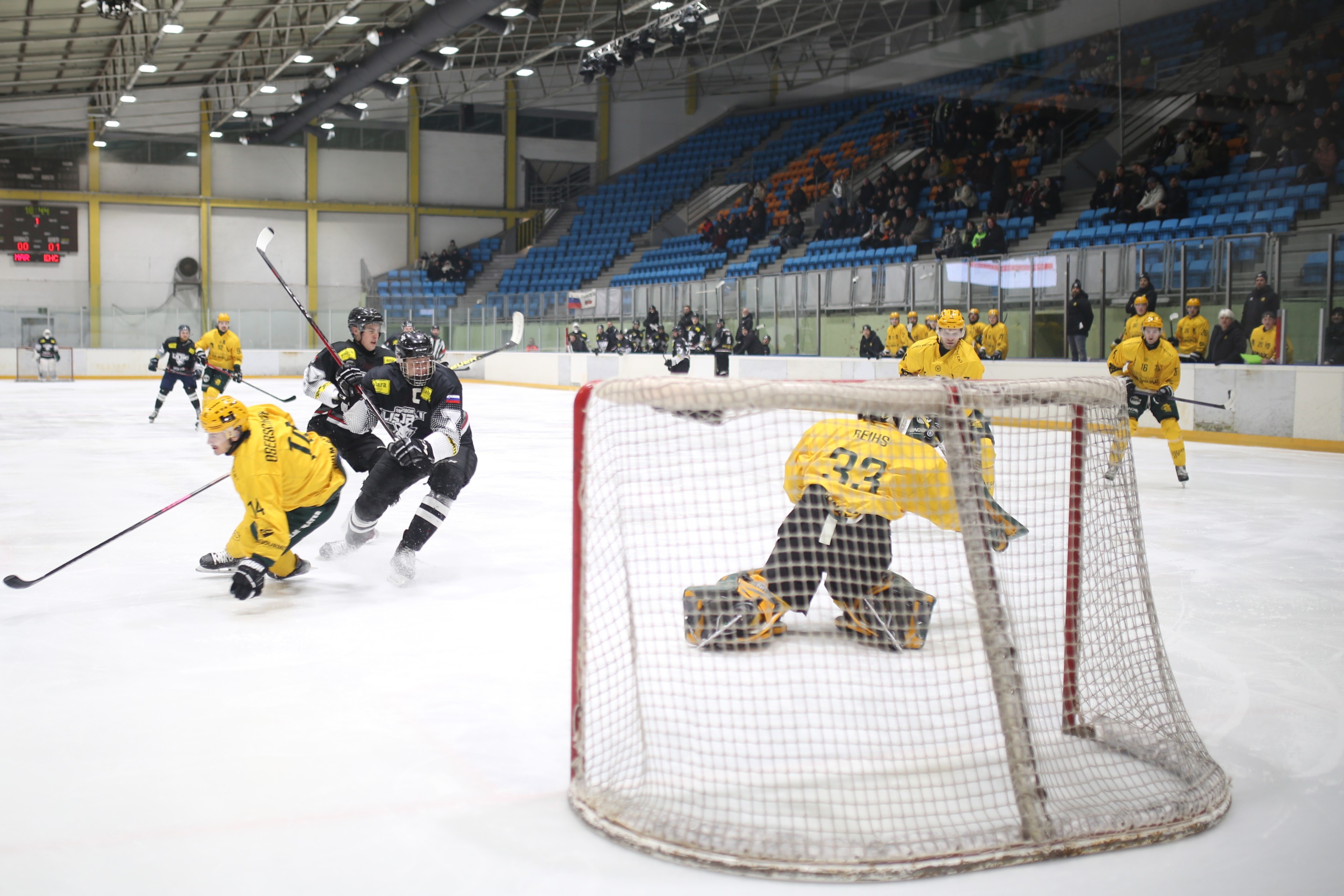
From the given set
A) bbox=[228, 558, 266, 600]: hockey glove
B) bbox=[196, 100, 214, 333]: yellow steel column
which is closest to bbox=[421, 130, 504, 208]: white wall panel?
bbox=[196, 100, 214, 333]: yellow steel column

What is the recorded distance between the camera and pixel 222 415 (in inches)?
157

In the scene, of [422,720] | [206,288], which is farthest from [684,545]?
[206,288]

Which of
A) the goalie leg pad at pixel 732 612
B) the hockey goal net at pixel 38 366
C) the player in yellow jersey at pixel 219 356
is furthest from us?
the hockey goal net at pixel 38 366

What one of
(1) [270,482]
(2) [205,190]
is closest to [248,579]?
(1) [270,482]

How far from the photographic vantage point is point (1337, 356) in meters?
10.0

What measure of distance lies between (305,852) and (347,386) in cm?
333

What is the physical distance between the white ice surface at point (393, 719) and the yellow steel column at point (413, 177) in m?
24.9

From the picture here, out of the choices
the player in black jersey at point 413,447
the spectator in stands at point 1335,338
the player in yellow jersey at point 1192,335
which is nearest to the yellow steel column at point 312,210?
the player in yellow jersey at point 1192,335

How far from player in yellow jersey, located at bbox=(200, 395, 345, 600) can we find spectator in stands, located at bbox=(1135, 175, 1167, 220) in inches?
515

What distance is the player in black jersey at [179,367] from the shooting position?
12.3 metres

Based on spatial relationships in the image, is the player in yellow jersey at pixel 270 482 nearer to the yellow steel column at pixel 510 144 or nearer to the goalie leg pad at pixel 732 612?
the goalie leg pad at pixel 732 612

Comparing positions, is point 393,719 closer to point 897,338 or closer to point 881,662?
point 881,662

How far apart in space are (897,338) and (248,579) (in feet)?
36.9

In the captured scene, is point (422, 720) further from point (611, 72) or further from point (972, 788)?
point (611, 72)
